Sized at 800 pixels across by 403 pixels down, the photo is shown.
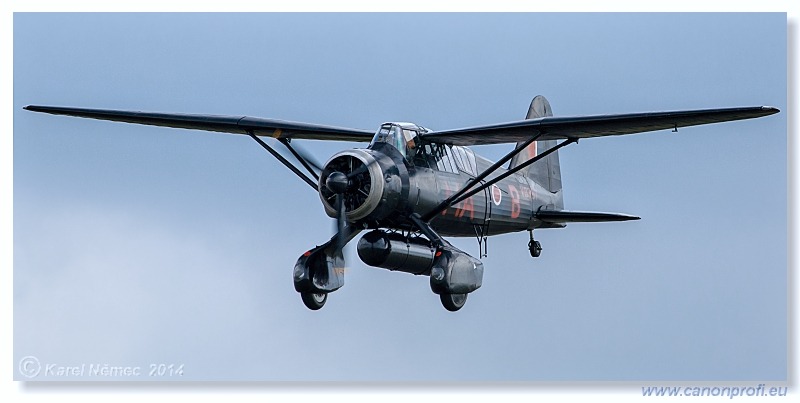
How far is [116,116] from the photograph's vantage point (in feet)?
79.5

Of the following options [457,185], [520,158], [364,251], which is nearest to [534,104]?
[520,158]

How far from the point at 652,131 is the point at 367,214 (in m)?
4.54

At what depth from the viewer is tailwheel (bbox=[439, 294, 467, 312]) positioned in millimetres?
22664

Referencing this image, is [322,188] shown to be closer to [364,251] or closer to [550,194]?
[364,251]

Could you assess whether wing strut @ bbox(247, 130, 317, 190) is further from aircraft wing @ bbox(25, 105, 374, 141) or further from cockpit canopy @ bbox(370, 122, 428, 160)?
cockpit canopy @ bbox(370, 122, 428, 160)

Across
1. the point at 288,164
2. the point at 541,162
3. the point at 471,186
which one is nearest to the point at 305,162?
the point at 288,164

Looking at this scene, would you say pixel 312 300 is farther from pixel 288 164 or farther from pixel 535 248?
pixel 535 248

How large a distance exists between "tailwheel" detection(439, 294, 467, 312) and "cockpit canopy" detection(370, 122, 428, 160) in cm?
232

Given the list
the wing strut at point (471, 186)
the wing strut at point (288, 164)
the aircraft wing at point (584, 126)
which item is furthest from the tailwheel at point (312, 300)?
the aircraft wing at point (584, 126)

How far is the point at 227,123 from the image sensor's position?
23.6 m

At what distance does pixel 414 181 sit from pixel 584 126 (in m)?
2.74

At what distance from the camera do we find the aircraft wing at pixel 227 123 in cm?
2327

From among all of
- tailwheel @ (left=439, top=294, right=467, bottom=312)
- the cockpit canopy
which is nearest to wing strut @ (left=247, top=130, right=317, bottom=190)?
the cockpit canopy

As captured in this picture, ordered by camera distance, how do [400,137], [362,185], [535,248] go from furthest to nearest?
1. [535,248]
2. [400,137]
3. [362,185]
